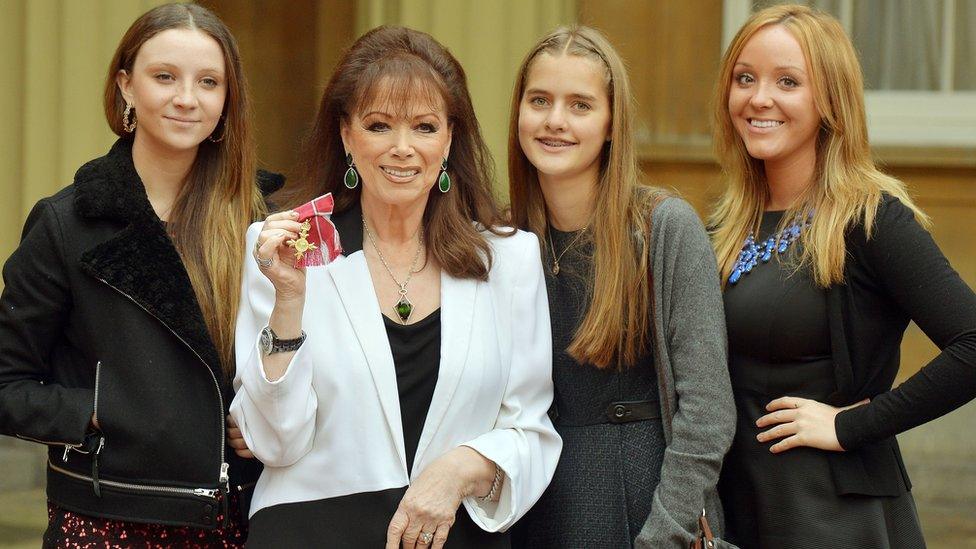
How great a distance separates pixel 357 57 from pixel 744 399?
138 centimetres

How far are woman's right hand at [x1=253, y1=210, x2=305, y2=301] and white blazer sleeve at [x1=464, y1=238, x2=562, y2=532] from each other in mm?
586

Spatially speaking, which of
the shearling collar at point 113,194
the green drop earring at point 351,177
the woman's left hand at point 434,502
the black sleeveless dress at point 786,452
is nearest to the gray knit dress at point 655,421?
the black sleeveless dress at point 786,452

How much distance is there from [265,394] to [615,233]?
3.38ft

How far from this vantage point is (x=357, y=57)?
3393mm

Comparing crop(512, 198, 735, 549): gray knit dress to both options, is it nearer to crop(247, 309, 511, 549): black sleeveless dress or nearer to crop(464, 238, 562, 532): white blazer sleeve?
crop(464, 238, 562, 532): white blazer sleeve

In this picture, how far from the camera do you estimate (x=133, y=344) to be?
3379 millimetres

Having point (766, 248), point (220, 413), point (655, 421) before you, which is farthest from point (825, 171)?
point (220, 413)

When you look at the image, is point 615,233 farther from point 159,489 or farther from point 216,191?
point 159,489

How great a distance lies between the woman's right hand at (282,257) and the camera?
3.09 meters

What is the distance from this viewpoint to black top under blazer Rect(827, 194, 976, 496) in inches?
133

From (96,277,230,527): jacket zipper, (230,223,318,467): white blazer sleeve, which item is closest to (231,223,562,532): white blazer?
(230,223,318,467): white blazer sleeve

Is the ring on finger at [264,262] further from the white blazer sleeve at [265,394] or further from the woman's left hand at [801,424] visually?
the woman's left hand at [801,424]

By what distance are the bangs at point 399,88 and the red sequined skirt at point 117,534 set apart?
111cm

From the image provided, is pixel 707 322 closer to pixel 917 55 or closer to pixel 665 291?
Result: pixel 665 291
